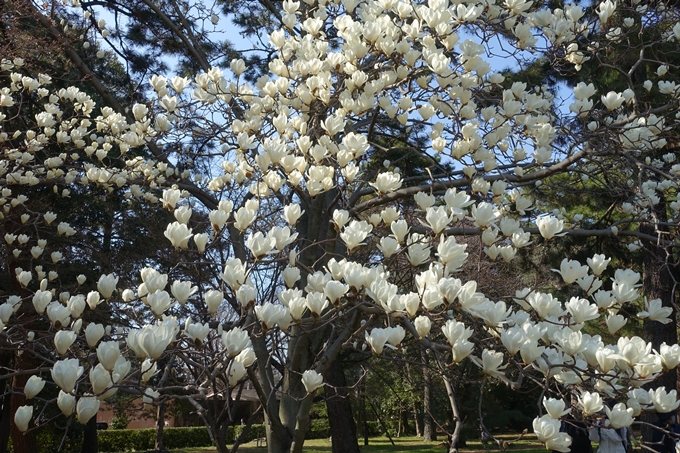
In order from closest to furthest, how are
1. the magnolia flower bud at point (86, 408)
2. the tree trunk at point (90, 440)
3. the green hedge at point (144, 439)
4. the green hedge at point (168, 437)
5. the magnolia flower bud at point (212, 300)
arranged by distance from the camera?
the magnolia flower bud at point (86, 408), the magnolia flower bud at point (212, 300), the tree trunk at point (90, 440), the green hedge at point (144, 439), the green hedge at point (168, 437)

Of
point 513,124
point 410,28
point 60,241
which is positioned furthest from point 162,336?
point 60,241

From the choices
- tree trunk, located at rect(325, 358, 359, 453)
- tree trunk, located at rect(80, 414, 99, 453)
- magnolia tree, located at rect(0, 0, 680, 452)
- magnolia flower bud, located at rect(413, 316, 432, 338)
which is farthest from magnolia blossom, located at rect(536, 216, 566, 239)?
tree trunk, located at rect(80, 414, 99, 453)

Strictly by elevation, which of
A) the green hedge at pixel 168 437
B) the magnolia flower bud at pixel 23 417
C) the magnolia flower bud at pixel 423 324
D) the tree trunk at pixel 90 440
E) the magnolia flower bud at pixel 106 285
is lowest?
the green hedge at pixel 168 437

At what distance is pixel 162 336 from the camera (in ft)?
5.10

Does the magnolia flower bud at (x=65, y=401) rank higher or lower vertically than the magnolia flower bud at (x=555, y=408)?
higher

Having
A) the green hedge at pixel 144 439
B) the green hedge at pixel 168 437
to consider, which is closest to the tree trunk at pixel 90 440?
the green hedge at pixel 168 437

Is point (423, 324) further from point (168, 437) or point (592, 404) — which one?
point (168, 437)

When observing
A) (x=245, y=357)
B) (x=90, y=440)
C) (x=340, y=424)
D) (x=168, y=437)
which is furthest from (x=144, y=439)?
(x=245, y=357)

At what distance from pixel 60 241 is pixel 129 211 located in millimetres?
1338

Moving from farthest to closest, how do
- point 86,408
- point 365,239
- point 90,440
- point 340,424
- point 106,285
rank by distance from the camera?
point 90,440, point 340,424, point 365,239, point 106,285, point 86,408

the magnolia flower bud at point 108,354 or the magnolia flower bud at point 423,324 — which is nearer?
the magnolia flower bud at point 108,354

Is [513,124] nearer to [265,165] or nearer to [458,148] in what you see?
[458,148]

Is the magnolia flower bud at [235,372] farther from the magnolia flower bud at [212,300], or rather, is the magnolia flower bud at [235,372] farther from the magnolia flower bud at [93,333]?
the magnolia flower bud at [93,333]

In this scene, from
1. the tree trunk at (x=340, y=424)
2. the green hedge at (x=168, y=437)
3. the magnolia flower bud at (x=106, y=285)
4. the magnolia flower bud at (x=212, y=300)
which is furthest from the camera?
the green hedge at (x=168, y=437)
